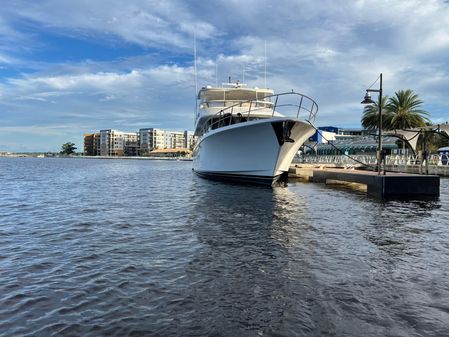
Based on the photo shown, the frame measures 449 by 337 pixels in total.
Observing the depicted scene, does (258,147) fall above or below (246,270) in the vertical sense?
above

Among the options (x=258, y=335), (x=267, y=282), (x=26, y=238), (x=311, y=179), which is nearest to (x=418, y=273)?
(x=267, y=282)

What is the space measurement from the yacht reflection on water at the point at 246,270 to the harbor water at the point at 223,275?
0.02 meters

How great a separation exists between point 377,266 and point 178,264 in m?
3.74

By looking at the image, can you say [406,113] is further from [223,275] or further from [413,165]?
[223,275]

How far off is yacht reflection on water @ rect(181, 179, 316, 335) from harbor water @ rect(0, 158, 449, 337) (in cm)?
2

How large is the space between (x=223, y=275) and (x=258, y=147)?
1571 cm

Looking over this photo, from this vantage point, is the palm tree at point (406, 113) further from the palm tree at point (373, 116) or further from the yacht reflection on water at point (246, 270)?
the yacht reflection on water at point (246, 270)

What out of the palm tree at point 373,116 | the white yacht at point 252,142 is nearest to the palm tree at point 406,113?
the palm tree at point 373,116

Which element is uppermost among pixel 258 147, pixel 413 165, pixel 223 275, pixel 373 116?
pixel 373 116

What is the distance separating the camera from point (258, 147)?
21.8 m

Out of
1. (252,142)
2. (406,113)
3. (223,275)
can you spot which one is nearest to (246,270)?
(223,275)

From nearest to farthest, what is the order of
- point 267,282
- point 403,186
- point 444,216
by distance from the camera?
point 267,282 → point 444,216 → point 403,186

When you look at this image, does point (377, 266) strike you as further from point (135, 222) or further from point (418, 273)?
point (135, 222)

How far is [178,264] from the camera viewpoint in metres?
7.15
